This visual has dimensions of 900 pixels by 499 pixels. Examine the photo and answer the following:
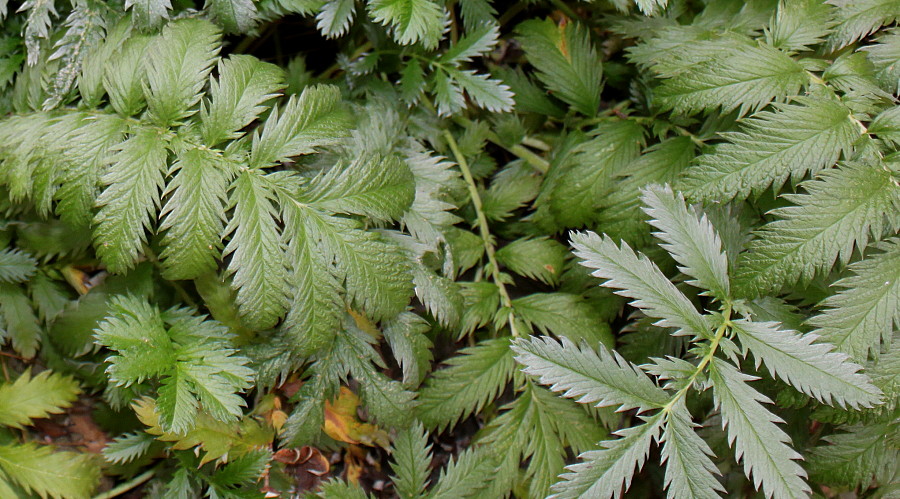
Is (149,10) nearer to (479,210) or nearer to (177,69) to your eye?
(177,69)

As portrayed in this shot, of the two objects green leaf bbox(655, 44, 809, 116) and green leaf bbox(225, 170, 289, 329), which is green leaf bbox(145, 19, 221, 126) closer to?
→ green leaf bbox(225, 170, 289, 329)

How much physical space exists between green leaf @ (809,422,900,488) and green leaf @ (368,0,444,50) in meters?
1.29

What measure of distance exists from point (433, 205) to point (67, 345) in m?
1.06

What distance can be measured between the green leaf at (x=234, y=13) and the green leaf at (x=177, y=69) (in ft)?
0.29

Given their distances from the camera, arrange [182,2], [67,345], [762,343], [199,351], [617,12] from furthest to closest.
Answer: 1. [617,12]
2. [67,345]
3. [182,2]
4. [199,351]
5. [762,343]

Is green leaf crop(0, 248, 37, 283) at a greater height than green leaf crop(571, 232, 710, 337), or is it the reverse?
green leaf crop(571, 232, 710, 337)

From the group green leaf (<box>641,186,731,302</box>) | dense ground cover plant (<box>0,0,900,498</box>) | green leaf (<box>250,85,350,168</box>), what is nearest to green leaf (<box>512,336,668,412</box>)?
dense ground cover plant (<box>0,0,900,498</box>)

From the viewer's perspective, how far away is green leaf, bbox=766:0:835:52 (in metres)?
1.56

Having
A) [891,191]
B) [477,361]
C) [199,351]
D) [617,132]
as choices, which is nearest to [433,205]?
[477,361]

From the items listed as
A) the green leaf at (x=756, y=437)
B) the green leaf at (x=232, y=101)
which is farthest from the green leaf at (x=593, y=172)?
the green leaf at (x=232, y=101)

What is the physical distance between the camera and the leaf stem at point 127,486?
1.81 m

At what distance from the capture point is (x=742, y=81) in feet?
4.90

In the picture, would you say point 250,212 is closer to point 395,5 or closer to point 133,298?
point 133,298

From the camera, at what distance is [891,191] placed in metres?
1.34
